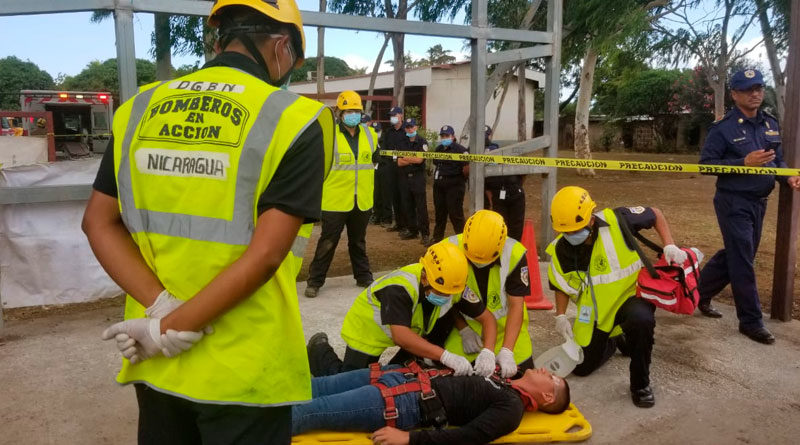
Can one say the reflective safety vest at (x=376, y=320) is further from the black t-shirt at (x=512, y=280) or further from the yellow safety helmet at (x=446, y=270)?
the black t-shirt at (x=512, y=280)

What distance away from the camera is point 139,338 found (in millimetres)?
1338

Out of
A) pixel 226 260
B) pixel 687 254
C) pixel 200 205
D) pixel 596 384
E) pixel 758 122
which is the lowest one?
pixel 596 384

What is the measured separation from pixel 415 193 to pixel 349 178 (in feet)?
12.0

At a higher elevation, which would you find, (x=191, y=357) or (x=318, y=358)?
(x=191, y=357)

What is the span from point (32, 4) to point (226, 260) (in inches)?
143

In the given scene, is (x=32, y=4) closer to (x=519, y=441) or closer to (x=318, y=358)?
(x=318, y=358)

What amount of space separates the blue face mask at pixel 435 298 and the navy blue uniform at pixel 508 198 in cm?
433

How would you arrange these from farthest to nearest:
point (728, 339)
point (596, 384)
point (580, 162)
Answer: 1. point (580, 162)
2. point (728, 339)
3. point (596, 384)

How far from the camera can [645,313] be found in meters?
3.51

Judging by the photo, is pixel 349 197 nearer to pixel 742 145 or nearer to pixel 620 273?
pixel 620 273

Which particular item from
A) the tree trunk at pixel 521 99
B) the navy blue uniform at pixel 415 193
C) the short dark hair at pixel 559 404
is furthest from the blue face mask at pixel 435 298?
the tree trunk at pixel 521 99

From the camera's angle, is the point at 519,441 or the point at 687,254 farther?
the point at 687,254

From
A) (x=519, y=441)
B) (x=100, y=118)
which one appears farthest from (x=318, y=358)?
(x=100, y=118)

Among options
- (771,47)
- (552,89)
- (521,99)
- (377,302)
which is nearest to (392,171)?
(552,89)
